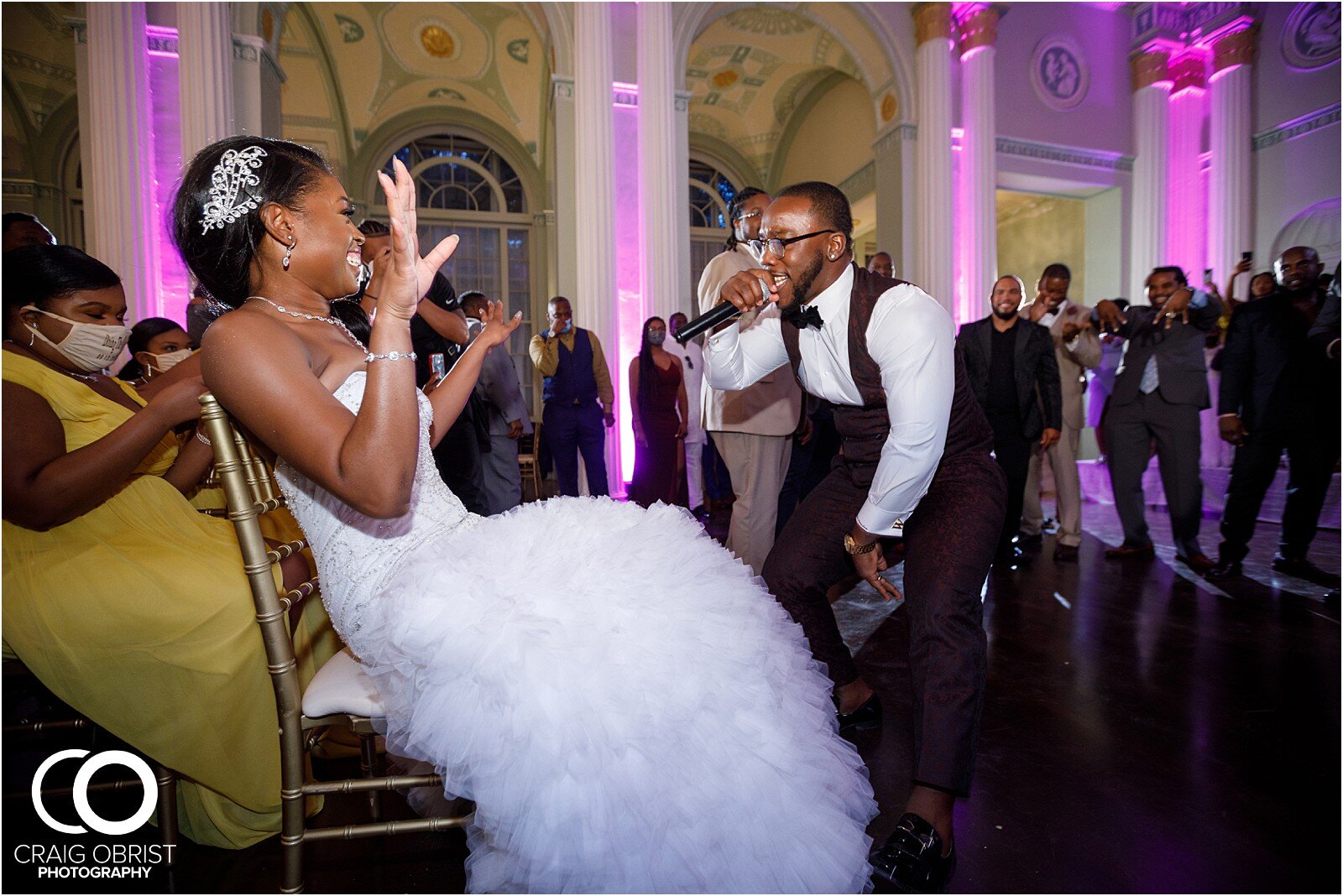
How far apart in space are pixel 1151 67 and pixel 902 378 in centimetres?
1254

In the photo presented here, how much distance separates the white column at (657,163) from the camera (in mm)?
7898

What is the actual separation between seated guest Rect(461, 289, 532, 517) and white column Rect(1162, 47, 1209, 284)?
1079cm

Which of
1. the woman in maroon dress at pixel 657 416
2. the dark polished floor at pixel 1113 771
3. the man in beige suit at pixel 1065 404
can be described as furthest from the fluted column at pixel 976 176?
the dark polished floor at pixel 1113 771


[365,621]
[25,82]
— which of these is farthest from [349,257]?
[25,82]

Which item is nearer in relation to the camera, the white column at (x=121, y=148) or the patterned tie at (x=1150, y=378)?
the patterned tie at (x=1150, y=378)

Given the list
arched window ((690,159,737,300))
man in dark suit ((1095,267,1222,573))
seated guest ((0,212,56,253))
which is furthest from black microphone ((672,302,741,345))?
arched window ((690,159,737,300))

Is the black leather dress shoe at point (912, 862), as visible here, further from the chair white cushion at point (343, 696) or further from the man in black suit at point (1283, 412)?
the man in black suit at point (1283, 412)

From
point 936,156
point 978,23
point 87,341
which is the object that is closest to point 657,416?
point 87,341

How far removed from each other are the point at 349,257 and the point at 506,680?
877 mm

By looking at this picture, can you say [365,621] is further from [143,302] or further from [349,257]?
[143,302]

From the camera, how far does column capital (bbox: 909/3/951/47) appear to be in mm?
9289

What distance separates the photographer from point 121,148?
6.57 metres

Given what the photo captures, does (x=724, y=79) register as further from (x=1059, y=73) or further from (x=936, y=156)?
(x=1059, y=73)

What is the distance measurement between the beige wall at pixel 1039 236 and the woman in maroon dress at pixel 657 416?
27.6ft
